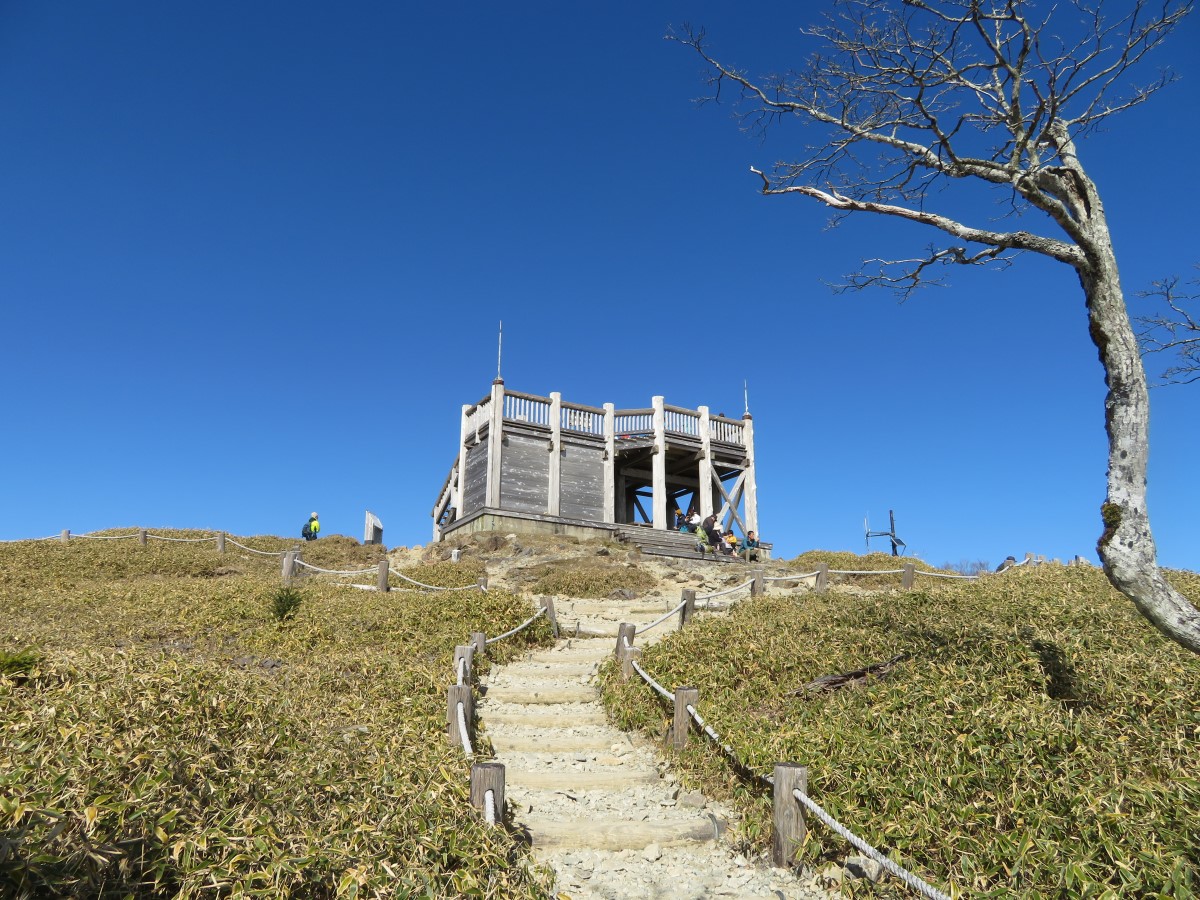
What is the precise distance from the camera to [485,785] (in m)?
5.63

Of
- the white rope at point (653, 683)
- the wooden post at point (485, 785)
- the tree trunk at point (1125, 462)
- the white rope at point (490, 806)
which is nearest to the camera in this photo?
the white rope at point (490, 806)

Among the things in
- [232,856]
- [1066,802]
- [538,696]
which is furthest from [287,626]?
[1066,802]

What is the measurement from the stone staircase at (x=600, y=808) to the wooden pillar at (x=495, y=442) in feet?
52.8

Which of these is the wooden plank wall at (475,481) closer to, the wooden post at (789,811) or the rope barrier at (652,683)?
the rope barrier at (652,683)

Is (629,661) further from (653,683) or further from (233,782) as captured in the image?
(233,782)

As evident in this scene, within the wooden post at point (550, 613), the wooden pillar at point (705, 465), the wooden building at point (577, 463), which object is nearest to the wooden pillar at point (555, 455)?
the wooden building at point (577, 463)

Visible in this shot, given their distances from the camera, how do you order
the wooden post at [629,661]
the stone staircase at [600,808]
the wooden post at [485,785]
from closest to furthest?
the wooden post at [485,785] < the stone staircase at [600,808] < the wooden post at [629,661]

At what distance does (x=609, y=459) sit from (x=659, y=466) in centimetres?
198

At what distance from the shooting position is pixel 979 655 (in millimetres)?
8742

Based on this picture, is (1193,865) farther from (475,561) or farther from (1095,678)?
(475,561)

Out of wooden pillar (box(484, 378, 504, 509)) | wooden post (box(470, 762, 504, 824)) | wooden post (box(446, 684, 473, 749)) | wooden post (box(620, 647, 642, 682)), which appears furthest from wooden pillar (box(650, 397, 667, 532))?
wooden post (box(470, 762, 504, 824))

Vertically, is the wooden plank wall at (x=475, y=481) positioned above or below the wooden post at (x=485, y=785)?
above

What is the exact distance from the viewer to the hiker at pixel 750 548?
2788 cm

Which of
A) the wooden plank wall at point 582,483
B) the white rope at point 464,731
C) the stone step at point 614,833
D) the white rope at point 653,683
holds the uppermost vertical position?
the wooden plank wall at point 582,483
